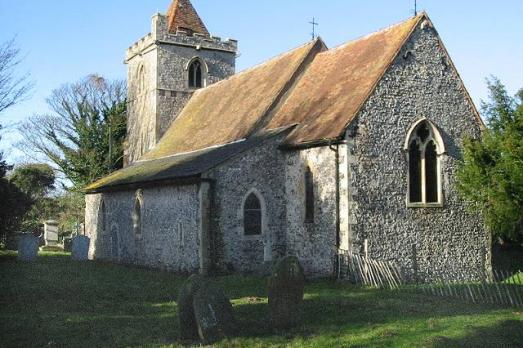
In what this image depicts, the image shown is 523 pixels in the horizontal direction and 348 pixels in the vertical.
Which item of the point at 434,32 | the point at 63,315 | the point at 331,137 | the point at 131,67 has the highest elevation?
the point at 131,67

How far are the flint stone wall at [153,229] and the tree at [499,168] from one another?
8548 mm

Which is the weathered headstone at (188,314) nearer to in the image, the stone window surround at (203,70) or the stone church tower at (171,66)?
the stone church tower at (171,66)

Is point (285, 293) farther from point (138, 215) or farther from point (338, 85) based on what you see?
point (138, 215)

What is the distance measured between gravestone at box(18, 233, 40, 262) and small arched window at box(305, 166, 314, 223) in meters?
13.1

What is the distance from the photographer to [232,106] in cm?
2689

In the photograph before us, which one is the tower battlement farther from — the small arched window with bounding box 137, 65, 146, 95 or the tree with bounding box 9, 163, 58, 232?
the tree with bounding box 9, 163, 58, 232

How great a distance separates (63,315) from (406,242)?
10178 millimetres

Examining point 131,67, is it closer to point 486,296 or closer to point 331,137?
point 331,137

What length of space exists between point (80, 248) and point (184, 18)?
13724mm

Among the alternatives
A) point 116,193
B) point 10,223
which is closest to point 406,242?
point 116,193

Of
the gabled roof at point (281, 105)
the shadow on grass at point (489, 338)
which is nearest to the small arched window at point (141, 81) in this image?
the gabled roof at point (281, 105)

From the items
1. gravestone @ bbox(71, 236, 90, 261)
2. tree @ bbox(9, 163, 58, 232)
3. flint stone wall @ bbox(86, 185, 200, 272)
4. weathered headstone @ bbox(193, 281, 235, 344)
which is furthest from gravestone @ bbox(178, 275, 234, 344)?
tree @ bbox(9, 163, 58, 232)

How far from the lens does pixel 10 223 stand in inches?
1034

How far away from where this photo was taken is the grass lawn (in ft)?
32.9
